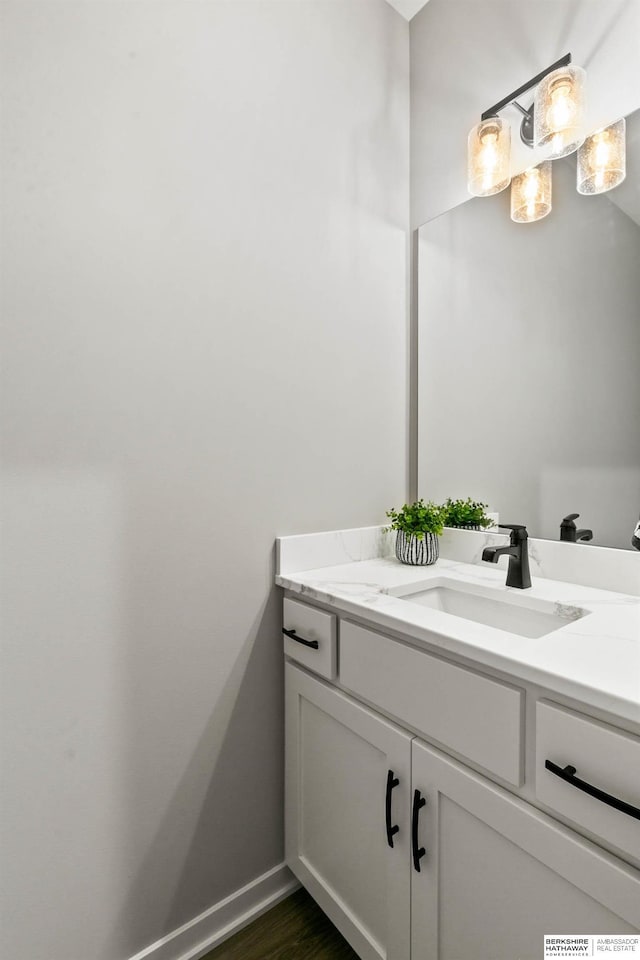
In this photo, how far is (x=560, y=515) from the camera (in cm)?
127

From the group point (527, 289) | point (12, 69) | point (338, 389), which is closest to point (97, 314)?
point (12, 69)

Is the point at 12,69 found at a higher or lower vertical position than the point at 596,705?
higher

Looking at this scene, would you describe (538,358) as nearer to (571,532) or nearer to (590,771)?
(571,532)

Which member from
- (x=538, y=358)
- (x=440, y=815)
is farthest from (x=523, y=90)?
(x=440, y=815)

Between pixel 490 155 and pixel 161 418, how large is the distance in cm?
117

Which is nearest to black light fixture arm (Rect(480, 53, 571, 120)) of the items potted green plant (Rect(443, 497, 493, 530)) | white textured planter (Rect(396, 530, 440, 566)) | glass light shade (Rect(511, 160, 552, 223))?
glass light shade (Rect(511, 160, 552, 223))

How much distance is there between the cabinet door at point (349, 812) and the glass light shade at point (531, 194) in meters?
1.34

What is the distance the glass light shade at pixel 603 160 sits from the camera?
1127mm

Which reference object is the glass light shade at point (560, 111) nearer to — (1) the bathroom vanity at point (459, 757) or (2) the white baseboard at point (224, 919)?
(1) the bathroom vanity at point (459, 757)

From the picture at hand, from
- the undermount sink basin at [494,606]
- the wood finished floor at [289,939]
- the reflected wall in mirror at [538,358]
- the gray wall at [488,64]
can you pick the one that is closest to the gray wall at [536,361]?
the reflected wall in mirror at [538,358]

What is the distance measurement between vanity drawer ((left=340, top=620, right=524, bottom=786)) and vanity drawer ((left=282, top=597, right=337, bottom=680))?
1.5 inches

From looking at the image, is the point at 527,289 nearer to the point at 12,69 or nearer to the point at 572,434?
the point at 572,434

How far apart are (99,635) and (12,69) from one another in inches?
45.1

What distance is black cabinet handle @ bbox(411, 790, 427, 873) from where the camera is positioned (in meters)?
0.90
